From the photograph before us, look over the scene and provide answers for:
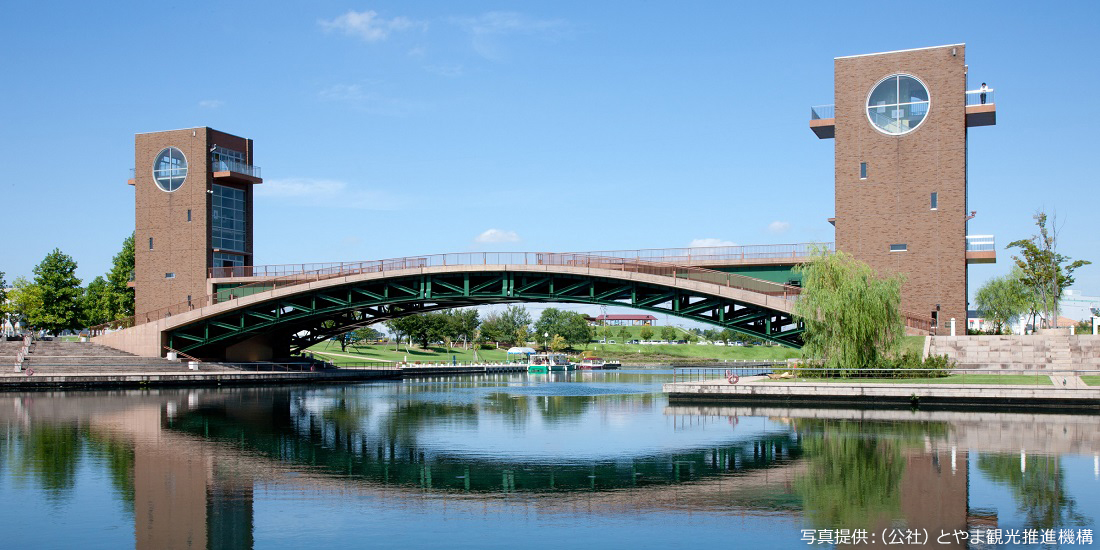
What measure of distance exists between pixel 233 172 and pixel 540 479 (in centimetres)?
6007

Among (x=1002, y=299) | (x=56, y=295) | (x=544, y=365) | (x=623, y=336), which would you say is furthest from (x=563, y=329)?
(x=56, y=295)

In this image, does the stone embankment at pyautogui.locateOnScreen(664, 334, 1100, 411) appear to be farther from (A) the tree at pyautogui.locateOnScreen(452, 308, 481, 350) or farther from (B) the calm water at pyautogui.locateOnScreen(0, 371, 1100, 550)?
(A) the tree at pyautogui.locateOnScreen(452, 308, 481, 350)

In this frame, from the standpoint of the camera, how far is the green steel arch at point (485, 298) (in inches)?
2308

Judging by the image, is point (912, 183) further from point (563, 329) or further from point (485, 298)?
point (563, 329)

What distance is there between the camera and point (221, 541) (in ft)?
54.4

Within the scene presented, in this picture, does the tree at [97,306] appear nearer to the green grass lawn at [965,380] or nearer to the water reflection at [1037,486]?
the green grass lawn at [965,380]

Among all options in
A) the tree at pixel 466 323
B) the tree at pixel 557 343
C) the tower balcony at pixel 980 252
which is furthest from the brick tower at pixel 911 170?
the tree at pixel 557 343

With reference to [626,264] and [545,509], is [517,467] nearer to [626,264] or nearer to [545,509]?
[545,509]

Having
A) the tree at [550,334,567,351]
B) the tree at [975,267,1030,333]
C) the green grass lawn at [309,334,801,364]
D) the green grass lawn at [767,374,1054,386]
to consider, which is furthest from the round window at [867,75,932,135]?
the tree at [550,334,567,351]

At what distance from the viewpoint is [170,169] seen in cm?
7700

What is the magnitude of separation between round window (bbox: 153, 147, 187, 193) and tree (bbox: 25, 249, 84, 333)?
2075cm

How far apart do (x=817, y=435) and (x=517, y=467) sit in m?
12.1

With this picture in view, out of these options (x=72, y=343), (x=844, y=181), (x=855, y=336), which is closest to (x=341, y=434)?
(x=855, y=336)

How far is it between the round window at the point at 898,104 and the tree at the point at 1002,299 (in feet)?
144
